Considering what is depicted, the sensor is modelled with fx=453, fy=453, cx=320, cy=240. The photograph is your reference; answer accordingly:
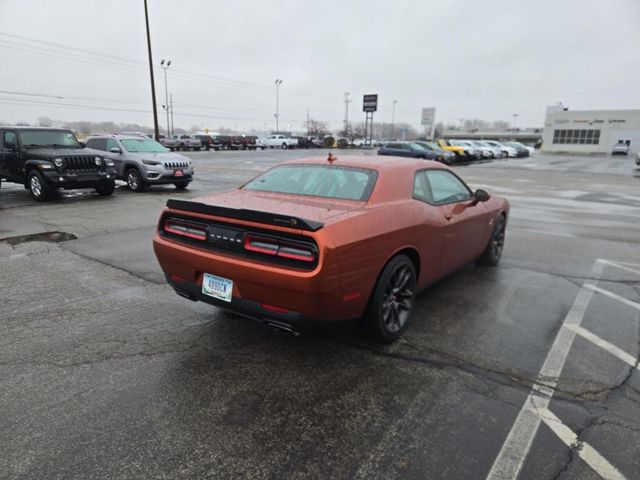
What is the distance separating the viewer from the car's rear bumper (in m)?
2.92

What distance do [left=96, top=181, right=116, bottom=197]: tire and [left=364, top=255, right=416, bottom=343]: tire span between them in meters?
10.3

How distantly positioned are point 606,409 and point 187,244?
3124 mm

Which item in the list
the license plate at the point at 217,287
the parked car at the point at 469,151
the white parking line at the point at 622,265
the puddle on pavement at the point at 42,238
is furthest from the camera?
the parked car at the point at 469,151

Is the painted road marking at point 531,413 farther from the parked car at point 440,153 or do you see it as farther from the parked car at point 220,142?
the parked car at point 220,142

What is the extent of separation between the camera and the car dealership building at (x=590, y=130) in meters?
62.4

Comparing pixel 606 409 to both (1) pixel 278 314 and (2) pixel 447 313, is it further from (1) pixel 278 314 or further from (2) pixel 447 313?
(1) pixel 278 314

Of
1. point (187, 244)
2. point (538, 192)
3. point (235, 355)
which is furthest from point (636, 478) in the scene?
point (538, 192)

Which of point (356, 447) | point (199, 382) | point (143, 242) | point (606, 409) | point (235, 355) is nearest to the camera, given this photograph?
point (356, 447)

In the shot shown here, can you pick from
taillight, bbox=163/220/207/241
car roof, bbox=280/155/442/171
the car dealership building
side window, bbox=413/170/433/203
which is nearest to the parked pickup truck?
the car dealership building

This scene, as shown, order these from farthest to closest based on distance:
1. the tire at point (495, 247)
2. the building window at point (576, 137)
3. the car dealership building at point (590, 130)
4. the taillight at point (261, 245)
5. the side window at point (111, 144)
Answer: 1. the building window at point (576, 137)
2. the car dealership building at point (590, 130)
3. the side window at point (111, 144)
4. the tire at point (495, 247)
5. the taillight at point (261, 245)

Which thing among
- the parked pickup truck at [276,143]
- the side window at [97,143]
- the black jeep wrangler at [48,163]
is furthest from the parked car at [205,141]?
the black jeep wrangler at [48,163]

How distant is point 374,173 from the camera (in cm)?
401

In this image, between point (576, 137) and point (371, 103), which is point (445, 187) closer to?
point (371, 103)

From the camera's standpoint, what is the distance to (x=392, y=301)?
12.0 ft
